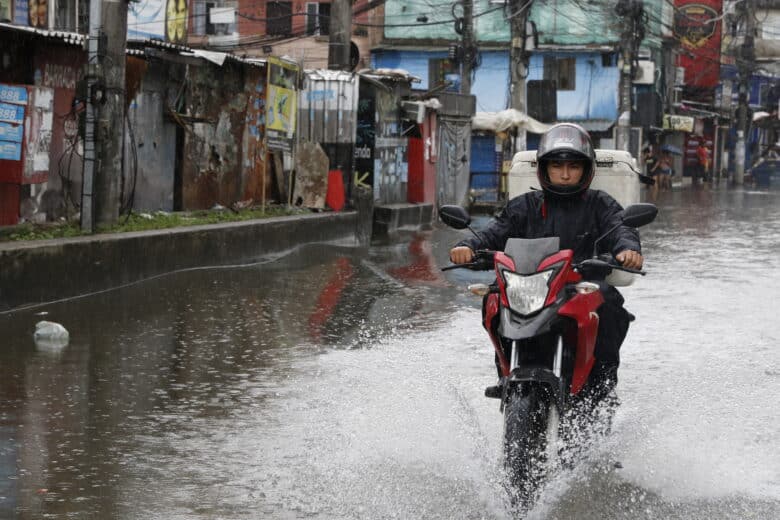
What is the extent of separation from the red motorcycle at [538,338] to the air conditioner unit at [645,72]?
47.8 metres

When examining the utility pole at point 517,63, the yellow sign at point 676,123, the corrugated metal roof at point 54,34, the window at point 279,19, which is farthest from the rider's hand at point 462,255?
the yellow sign at point 676,123

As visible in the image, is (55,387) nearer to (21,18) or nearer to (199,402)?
(199,402)

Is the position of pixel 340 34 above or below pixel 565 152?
above

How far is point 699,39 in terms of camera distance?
6525 cm

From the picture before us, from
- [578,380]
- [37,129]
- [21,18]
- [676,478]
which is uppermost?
[21,18]

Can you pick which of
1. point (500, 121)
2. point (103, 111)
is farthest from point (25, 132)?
point (500, 121)

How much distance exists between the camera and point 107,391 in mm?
7781

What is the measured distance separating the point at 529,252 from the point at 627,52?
4153 centimetres

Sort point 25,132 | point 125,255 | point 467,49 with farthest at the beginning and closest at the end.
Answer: point 467,49 → point 25,132 → point 125,255

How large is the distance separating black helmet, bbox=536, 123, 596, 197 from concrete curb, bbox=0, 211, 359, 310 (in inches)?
247

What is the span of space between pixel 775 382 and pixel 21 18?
20.8 meters

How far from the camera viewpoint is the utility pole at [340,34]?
22.3 meters

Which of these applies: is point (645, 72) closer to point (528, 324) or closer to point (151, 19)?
point (151, 19)

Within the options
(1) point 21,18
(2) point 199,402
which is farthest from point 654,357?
(1) point 21,18
